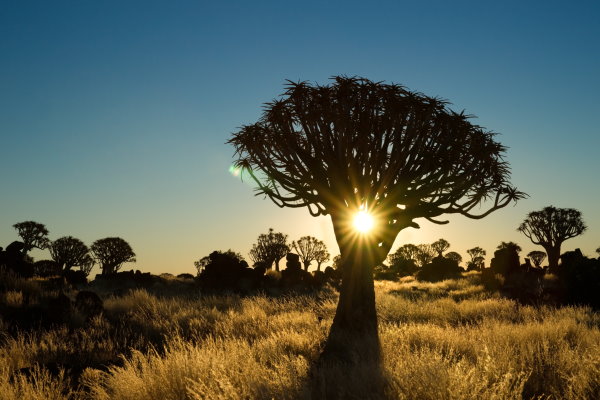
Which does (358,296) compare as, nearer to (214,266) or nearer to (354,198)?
(354,198)

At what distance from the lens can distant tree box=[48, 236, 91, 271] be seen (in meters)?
49.1

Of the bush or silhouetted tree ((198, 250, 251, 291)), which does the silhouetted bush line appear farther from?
the bush

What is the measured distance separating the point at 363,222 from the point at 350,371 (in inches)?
146

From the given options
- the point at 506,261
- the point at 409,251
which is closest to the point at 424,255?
the point at 409,251

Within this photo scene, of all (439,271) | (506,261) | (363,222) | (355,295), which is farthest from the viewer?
(439,271)

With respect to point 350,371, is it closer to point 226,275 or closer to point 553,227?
point 226,275

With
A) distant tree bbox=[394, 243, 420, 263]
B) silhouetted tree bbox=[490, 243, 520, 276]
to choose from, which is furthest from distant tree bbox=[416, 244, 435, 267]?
silhouetted tree bbox=[490, 243, 520, 276]

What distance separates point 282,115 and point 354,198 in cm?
230

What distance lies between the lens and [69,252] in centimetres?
4906

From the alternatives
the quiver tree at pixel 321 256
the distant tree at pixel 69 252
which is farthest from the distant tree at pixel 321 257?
the distant tree at pixel 69 252

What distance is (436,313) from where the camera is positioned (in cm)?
1218

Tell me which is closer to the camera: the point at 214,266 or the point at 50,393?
the point at 50,393

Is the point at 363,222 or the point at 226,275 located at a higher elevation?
the point at 363,222

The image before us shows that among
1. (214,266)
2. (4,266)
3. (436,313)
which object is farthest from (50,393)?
(214,266)
